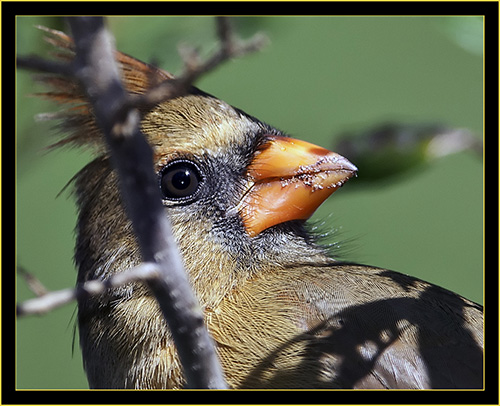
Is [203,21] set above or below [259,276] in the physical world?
above

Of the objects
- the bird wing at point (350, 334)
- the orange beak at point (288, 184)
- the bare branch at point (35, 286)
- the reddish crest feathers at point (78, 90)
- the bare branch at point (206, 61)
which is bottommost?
the bird wing at point (350, 334)

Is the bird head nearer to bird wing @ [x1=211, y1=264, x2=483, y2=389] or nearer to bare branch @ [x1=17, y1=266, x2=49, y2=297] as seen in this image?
bird wing @ [x1=211, y1=264, x2=483, y2=389]

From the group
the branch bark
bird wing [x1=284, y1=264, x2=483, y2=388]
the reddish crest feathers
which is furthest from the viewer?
the reddish crest feathers

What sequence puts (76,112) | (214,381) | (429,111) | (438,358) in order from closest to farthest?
(214,381) < (438,358) < (76,112) < (429,111)

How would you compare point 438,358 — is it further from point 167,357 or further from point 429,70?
point 429,70

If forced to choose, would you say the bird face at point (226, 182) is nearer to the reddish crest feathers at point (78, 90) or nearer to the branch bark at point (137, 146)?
the reddish crest feathers at point (78, 90)

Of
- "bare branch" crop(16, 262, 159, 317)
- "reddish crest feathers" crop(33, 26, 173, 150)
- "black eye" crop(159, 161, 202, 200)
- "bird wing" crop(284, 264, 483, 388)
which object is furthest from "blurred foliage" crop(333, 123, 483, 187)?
"bare branch" crop(16, 262, 159, 317)

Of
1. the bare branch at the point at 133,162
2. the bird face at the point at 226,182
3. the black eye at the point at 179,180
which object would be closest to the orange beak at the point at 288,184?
the bird face at the point at 226,182
